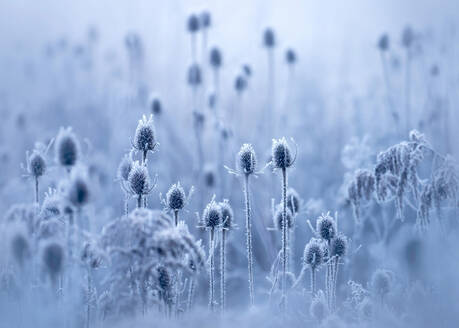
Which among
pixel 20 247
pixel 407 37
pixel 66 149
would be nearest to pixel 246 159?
pixel 66 149

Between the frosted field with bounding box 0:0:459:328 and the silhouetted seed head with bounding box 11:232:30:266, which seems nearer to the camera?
the silhouetted seed head with bounding box 11:232:30:266

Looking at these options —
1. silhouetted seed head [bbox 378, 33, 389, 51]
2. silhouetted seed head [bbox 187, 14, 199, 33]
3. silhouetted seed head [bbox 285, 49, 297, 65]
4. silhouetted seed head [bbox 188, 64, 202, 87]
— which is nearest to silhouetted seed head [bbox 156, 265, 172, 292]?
silhouetted seed head [bbox 188, 64, 202, 87]

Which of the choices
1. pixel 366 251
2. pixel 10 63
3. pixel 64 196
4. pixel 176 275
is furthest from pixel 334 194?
pixel 10 63

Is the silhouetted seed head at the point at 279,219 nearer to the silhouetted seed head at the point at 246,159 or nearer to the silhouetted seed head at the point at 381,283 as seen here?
the silhouetted seed head at the point at 246,159

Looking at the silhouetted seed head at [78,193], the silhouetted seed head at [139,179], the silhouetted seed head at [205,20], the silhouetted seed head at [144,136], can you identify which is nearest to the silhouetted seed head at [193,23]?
the silhouetted seed head at [205,20]

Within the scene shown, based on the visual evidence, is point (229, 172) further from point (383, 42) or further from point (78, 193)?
point (383, 42)

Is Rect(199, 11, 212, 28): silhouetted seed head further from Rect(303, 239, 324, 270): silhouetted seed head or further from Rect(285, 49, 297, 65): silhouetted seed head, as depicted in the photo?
Rect(303, 239, 324, 270): silhouetted seed head
